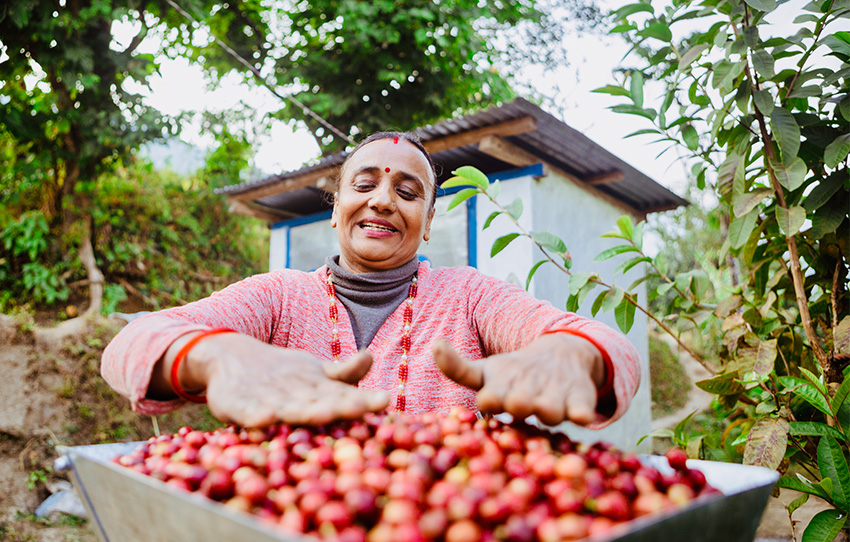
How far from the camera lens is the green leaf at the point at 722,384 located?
6.33 ft

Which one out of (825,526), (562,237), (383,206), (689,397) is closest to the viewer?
(825,526)

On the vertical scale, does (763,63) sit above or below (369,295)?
above

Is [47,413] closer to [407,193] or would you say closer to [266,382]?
[407,193]

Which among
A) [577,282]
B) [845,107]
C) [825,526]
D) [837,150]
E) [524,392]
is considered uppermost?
[845,107]

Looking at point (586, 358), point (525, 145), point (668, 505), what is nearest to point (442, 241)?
point (525, 145)

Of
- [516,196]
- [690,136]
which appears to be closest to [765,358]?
[690,136]

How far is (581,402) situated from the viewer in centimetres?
88

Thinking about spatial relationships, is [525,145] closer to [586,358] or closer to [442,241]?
[442,241]

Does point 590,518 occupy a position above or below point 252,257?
below

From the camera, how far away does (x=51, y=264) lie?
5949 millimetres

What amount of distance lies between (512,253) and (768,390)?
2.60 m

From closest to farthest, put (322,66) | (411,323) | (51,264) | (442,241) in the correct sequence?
(411,323) → (442,241) → (51,264) → (322,66)

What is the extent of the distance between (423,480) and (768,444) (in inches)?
57.1

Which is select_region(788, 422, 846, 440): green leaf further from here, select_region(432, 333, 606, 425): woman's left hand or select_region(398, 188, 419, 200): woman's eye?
select_region(398, 188, 419, 200): woman's eye
